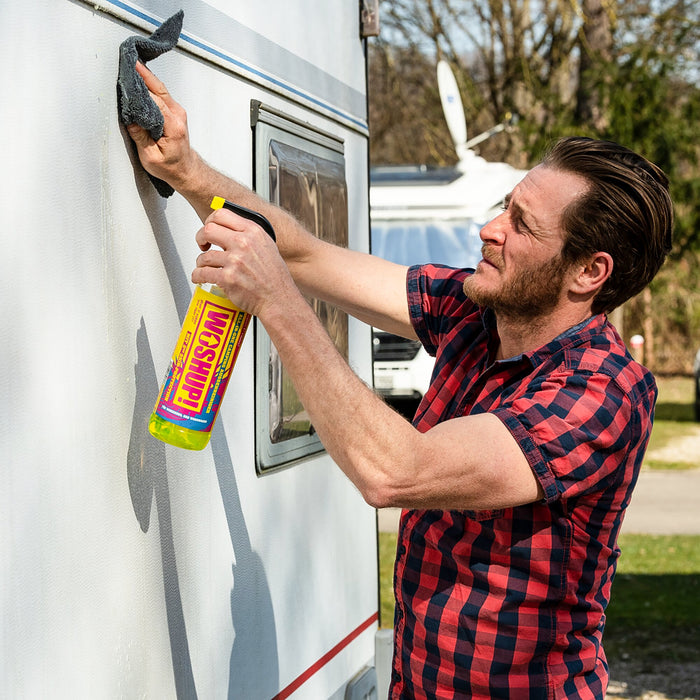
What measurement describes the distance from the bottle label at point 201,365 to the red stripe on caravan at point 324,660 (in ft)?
3.27

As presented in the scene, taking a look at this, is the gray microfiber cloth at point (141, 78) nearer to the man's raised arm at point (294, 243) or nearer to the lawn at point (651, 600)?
the man's raised arm at point (294, 243)

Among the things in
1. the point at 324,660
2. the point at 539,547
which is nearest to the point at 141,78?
the point at 539,547

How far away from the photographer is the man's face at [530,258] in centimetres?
228

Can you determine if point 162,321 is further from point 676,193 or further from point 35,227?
point 676,193

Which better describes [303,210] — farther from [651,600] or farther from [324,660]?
[651,600]

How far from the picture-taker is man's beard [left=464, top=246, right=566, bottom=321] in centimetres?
228

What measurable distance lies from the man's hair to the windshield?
8239 mm

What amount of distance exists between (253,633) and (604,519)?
2.75 ft

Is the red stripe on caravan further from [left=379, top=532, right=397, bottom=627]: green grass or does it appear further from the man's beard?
[left=379, top=532, right=397, bottom=627]: green grass

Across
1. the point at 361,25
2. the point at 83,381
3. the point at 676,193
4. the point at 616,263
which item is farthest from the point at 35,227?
the point at 676,193

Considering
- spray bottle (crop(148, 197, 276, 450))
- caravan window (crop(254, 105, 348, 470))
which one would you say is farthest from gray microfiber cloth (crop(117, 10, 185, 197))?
caravan window (crop(254, 105, 348, 470))

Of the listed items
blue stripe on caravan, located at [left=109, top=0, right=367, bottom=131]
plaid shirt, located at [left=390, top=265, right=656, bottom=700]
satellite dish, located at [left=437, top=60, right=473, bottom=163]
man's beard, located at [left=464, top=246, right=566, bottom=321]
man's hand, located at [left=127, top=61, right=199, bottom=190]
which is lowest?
plaid shirt, located at [left=390, top=265, right=656, bottom=700]

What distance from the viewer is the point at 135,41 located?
183cm

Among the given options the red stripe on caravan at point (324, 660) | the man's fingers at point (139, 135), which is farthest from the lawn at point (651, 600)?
the man's fingers at point (139, 135)
